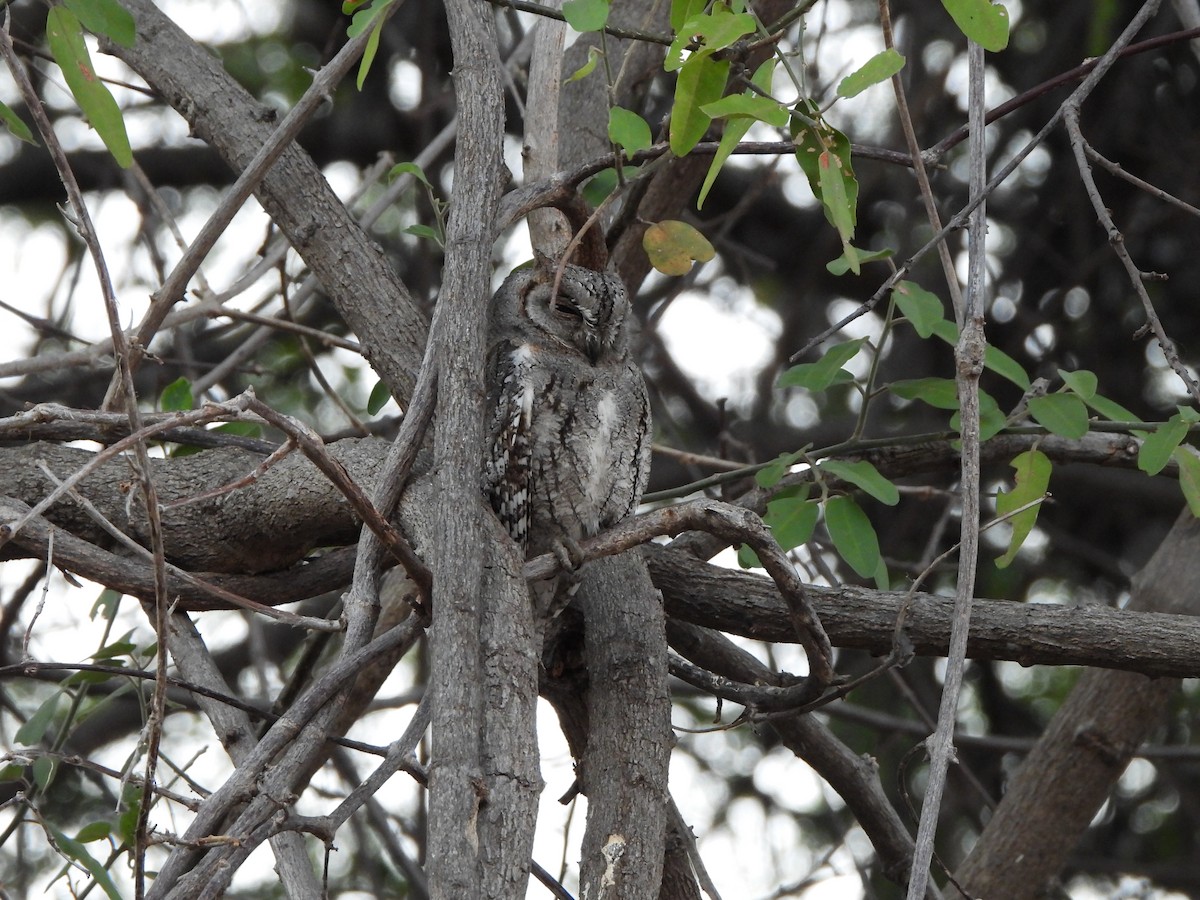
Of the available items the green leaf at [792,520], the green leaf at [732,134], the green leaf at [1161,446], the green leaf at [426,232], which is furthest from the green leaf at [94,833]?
the green leaf at [1161,446]

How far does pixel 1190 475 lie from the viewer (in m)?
2.56

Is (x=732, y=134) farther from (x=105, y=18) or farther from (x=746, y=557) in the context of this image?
(x=746, y=557)

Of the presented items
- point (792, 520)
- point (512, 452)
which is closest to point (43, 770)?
point (512, 452)

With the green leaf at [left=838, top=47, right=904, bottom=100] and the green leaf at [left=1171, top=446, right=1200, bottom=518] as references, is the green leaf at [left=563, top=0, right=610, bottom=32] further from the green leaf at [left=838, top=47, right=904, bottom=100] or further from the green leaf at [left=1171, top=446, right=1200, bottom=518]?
the green leaf at [left=1171, top=446, right=1200, bottom=518]

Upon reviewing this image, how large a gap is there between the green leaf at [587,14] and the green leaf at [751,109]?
1.18ft

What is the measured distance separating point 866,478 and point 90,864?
1.64 m

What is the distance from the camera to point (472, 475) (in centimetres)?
196

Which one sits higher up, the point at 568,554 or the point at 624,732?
the point at 568,554

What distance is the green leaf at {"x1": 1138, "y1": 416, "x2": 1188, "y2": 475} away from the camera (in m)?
2.48

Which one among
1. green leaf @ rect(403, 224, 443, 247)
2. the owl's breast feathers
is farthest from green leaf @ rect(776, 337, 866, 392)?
green leaf @ rect(403, 224, 443, 247)

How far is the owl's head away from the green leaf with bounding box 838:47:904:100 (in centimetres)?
132

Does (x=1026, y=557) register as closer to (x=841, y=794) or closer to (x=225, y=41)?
(x=841, y=794)

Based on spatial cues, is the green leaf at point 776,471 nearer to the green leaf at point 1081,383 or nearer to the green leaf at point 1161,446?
the green leaf at point 1081,383

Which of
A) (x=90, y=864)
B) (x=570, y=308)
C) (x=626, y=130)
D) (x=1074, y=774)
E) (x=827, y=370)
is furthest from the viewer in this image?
(x=1074, y=774)
